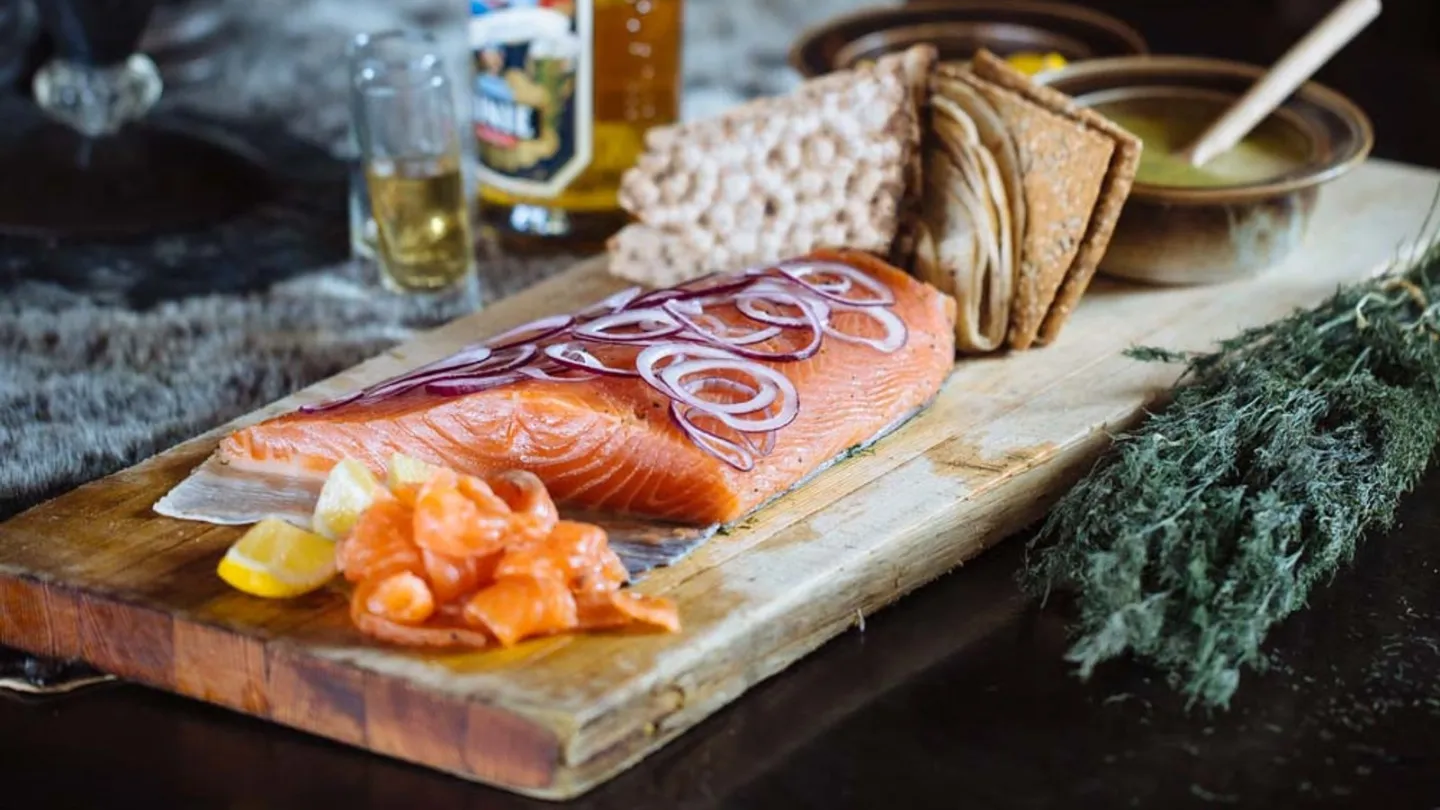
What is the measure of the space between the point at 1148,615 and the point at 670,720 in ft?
1.80

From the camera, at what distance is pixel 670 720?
198 cm

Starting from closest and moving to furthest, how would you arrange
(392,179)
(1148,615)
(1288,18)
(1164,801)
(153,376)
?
1. (1164,801)
2. (1148,615)
3. (153,376)
4. (392,179)
5. (1288,18)

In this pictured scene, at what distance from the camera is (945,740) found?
200 cm

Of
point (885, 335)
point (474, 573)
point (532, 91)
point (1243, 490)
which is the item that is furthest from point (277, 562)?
point (532, 91)

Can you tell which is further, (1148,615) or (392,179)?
(392,179)

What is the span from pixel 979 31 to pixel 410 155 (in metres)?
1.31

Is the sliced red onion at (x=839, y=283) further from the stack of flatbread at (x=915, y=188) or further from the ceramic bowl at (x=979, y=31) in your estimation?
the ceramic bowl at (x=979, y=31)

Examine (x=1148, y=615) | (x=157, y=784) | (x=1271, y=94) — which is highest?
(x=1271, y=94)

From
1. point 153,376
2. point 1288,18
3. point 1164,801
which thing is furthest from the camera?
point 1288,18

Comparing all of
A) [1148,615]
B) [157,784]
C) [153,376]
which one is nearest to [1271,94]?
[1148,615]

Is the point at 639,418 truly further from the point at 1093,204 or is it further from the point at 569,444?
the point at 1093,204

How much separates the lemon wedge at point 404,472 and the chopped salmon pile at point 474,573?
0.07 m

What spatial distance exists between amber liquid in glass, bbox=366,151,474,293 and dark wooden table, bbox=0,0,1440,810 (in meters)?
1.28

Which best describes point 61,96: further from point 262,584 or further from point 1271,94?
point 1271,94
